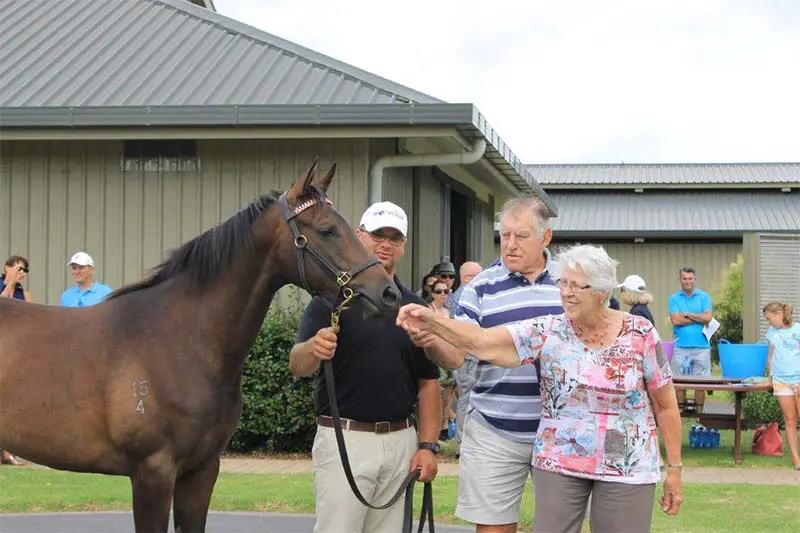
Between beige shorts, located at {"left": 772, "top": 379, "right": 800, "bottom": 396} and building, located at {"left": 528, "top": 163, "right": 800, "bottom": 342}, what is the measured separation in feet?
53.8

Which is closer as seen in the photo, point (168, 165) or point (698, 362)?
point (168, 165)

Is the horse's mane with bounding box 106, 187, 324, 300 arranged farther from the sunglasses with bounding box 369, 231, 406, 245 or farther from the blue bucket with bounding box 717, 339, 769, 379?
the blue bucket with bounding box 717, 339, 769, 379

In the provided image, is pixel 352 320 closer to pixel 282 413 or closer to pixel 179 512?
pixel 179 512

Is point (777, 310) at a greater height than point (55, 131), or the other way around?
point (55, 131)

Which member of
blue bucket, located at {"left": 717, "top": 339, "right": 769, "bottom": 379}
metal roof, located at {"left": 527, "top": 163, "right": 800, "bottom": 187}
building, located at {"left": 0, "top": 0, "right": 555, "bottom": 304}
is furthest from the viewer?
metal roof, located at {"left": 527, "top": 163, "right": 800, "bottom": 187}

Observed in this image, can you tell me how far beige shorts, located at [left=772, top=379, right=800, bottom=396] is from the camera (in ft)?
37.6

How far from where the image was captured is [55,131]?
1131cm

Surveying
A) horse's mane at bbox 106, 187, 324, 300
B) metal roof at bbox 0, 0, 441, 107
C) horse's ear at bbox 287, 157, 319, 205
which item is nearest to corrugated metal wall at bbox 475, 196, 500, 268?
metal roof at bbox 0, 0, 441, 107

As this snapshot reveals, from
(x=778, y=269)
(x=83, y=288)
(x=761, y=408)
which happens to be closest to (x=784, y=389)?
(x=761, y=408)

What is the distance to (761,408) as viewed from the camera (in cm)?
1234

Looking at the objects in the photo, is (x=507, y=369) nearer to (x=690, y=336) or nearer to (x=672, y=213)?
(x=690, y=336)

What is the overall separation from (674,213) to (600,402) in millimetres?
29212

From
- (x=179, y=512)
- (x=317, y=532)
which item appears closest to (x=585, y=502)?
(x=317, y=532)

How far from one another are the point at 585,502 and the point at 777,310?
841 cm
